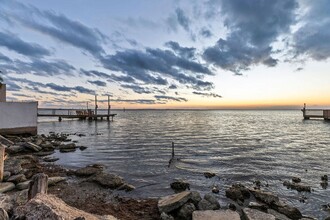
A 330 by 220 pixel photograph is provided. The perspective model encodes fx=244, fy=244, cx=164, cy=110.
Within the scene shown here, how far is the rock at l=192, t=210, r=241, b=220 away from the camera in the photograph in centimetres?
715

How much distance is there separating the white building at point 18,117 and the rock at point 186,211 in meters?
23.4

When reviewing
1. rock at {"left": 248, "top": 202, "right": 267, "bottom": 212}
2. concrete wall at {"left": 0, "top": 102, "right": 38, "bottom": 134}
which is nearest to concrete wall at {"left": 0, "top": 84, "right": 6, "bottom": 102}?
concrete wall at {"left": 0, "top": 102, "right": 38, "bottom": 134}

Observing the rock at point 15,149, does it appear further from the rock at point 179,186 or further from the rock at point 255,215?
the rock at point 255,215

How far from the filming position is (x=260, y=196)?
9.81 meters

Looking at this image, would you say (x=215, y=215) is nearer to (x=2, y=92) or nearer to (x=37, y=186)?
(x=37, y=186)

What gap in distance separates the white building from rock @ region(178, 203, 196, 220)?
23.4 metres

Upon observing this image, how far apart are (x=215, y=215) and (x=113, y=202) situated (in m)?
4.06

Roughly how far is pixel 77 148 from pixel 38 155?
451 cm

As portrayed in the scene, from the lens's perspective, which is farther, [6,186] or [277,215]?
[6,186]

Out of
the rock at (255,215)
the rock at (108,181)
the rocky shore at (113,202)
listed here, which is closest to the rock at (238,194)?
the rocky shore at (113,202)

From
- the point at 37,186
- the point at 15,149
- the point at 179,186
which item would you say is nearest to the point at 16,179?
the point at 37,186

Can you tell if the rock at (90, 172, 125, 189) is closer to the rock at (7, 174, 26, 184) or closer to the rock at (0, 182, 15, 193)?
the rock at (7, 174, 26, 184)

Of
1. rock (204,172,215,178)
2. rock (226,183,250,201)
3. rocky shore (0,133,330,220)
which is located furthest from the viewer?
rock (204,172,215,178)

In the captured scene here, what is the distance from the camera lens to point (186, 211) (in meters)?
7.93
